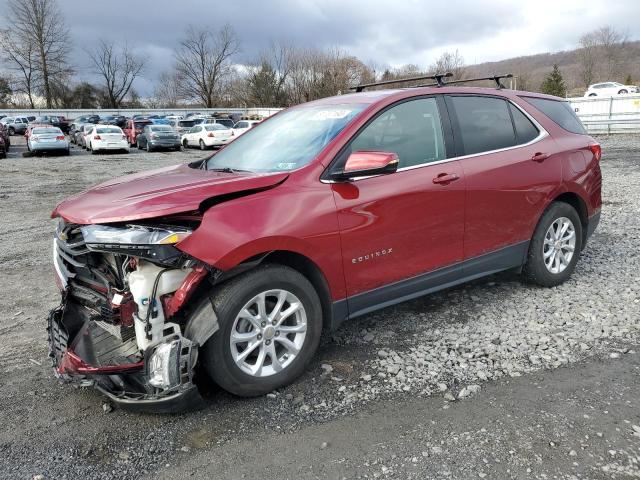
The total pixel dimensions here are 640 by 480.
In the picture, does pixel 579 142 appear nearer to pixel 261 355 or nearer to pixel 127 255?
pixel 261 355

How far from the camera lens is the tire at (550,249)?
15.2 feet

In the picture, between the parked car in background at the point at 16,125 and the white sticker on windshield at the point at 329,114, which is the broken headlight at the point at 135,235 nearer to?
the white sticker on windshield at the point at 329,114

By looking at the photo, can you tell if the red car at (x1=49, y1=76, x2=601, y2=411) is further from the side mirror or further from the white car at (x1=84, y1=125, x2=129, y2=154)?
the white car at (x1=84, y1=125, x2=129, y2=154)

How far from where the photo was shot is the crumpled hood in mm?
2867

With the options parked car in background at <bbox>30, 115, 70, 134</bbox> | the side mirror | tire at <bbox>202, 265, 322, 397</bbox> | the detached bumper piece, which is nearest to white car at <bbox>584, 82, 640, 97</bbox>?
the side mirror

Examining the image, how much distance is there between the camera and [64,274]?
3.38 m

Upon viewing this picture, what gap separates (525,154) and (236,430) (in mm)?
3262

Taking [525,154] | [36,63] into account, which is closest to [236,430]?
[525,154]

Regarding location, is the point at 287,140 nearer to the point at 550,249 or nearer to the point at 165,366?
the point at 165,366

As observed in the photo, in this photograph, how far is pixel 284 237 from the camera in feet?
10.0

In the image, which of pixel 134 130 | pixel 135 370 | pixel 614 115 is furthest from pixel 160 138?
pixel 135 370

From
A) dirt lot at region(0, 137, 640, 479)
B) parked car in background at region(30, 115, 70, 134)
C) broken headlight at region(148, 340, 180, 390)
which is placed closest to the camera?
dirt lot at region(0, 137, 640, 479)

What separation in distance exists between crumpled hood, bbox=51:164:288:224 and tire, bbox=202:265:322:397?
0.51 m

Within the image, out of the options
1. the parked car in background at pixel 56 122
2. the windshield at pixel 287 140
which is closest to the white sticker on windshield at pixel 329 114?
the windshield at pixel 287 140
